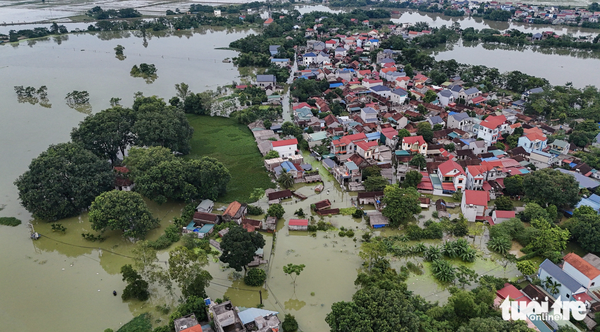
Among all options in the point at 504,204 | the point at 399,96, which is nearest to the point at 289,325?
the point at 504,204

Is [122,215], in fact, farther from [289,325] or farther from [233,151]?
[233,151]

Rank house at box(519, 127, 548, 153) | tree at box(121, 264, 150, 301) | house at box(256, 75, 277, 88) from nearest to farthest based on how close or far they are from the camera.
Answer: tree at box(121, 264, 150, 301) < house at box(519, 127, 548, 153) < house at box(256, 75, 277, 88)

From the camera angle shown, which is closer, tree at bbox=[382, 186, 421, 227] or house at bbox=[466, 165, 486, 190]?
tree at bbox=[382, 186, 421, 227]

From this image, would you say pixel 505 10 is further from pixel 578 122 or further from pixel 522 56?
pixel 578 122

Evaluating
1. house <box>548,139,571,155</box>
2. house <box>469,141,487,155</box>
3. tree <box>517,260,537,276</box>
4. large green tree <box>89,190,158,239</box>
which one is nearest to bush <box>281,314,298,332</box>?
large green tree <box>89,190,158,239</box>

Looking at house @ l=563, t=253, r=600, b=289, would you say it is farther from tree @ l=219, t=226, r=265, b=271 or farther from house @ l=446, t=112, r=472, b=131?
house @ l=446, t=112, r=472, b=131

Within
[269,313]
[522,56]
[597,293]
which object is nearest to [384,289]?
[269,313]
